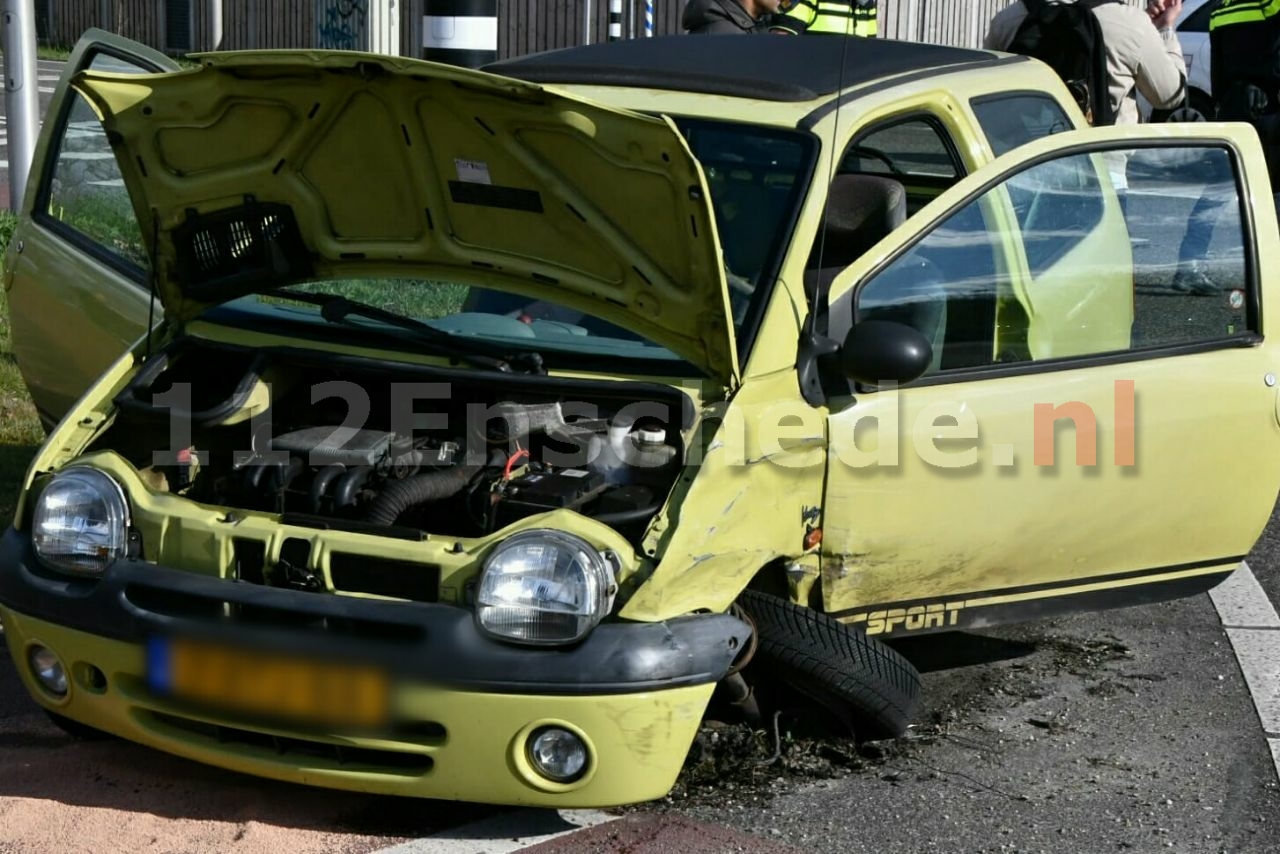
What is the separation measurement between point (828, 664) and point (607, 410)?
2.82 ft

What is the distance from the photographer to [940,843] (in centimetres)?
407

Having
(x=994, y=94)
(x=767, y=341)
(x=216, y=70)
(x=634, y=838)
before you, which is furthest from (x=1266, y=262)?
(x=216, y=70)

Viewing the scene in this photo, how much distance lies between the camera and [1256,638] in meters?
5.62

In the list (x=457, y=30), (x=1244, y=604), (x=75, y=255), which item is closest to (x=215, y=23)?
(x=457, y=30)

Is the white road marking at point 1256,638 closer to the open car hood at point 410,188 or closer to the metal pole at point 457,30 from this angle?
the open car hood at point 410,188

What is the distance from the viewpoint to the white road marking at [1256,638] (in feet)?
16.4

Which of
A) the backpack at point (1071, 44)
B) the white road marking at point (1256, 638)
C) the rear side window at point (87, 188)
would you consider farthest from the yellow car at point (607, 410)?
the backpack at point (1071, 44)

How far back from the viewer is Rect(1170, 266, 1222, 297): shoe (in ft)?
16.3

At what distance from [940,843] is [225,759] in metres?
1.64

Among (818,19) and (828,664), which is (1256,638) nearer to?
(828,664)

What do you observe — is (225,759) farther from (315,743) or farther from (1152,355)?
(1152,355)

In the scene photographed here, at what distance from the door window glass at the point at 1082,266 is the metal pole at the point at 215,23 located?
23826 millimetres

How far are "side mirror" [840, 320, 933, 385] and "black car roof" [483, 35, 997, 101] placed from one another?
0.81 meters

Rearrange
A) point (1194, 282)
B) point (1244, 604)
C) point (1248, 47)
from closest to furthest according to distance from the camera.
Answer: point (1194, 282), point (1244, 604), point (1248, 47)
